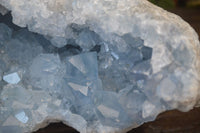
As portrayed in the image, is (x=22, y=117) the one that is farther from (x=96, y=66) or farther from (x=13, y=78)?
(x=96, y=66)


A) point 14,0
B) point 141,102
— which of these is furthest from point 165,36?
point 14,0

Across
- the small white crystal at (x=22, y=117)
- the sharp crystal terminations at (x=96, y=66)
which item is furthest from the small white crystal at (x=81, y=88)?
the small white crystal at (x=22, y=117)

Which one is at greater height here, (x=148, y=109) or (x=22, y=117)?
(x=148, y=109)

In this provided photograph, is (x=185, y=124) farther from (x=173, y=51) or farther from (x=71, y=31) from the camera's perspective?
(x=71, y=31)

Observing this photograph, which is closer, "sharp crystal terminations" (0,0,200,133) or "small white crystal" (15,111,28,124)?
"sharp crystal terminations" (0,0,200,133)

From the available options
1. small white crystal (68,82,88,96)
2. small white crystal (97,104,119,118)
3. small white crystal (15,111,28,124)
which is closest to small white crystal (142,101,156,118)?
small white crystal (97,104,119,118)

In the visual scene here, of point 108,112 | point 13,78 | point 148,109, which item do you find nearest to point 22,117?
point 13,78

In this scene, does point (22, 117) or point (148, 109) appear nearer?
point (148, 109)

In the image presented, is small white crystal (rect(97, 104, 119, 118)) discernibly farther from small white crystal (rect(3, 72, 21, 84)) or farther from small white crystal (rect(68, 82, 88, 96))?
small white crystal (rect(3, 72, 21, 84))
